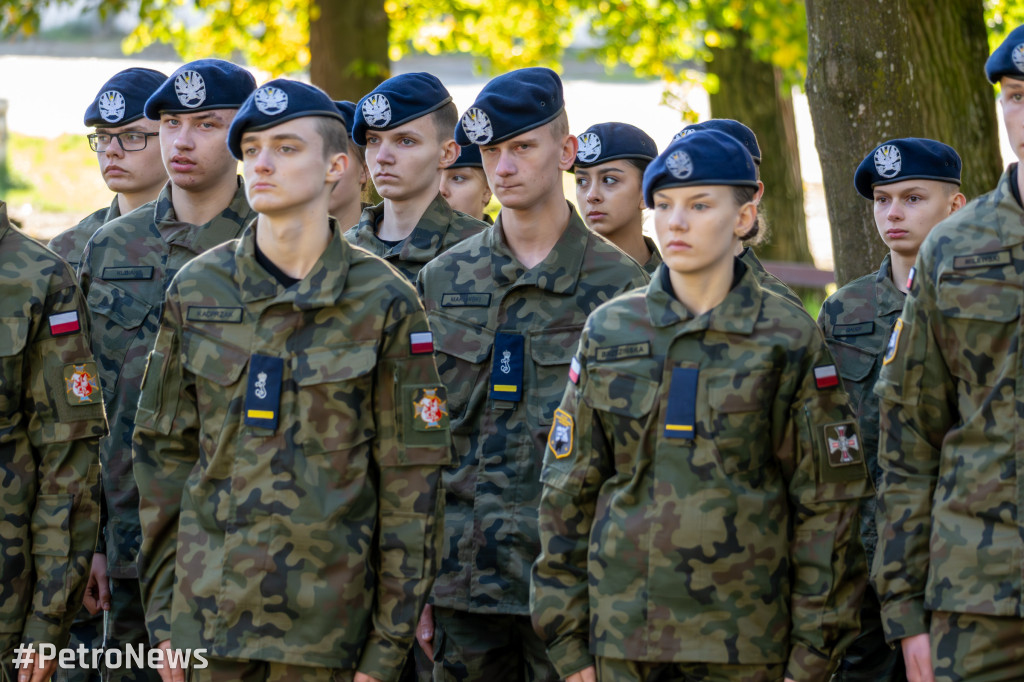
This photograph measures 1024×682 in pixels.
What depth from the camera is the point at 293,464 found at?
4.04m

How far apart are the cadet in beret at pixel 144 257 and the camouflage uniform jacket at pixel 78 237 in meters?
0.72

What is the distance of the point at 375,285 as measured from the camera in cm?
416

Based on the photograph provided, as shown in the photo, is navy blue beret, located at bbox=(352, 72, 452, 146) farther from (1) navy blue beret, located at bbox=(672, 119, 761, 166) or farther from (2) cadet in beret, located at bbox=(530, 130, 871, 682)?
(2) cadet in beret, located at bbox=(530, 130, 871, 682)

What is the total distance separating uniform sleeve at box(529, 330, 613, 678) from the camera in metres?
4.11

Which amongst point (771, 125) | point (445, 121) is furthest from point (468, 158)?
point (771, 125)

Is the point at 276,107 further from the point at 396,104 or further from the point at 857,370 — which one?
the point at 857,370

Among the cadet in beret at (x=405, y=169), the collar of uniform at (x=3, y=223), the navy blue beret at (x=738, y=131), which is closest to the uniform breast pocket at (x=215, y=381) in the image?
the collar of uniform at (x=3, y=223)

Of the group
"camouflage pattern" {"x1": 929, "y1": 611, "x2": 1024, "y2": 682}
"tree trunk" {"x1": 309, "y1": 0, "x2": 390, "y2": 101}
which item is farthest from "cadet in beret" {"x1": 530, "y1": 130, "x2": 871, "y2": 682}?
"tree trunk" {"x1": 309, "y1": 0, "x2": 390, "y2": 101}

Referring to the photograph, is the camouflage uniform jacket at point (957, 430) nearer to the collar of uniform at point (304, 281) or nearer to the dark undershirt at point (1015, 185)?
the dark undershirt at point (1015, 185)

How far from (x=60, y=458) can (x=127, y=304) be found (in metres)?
1.10

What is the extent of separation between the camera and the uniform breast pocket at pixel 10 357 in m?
4.43

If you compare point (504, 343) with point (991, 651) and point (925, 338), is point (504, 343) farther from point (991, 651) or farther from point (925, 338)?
A: point (991, 651)

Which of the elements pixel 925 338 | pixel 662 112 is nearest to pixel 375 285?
pixel 925 338

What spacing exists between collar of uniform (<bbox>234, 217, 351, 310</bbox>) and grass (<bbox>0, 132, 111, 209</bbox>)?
18.7 meters
